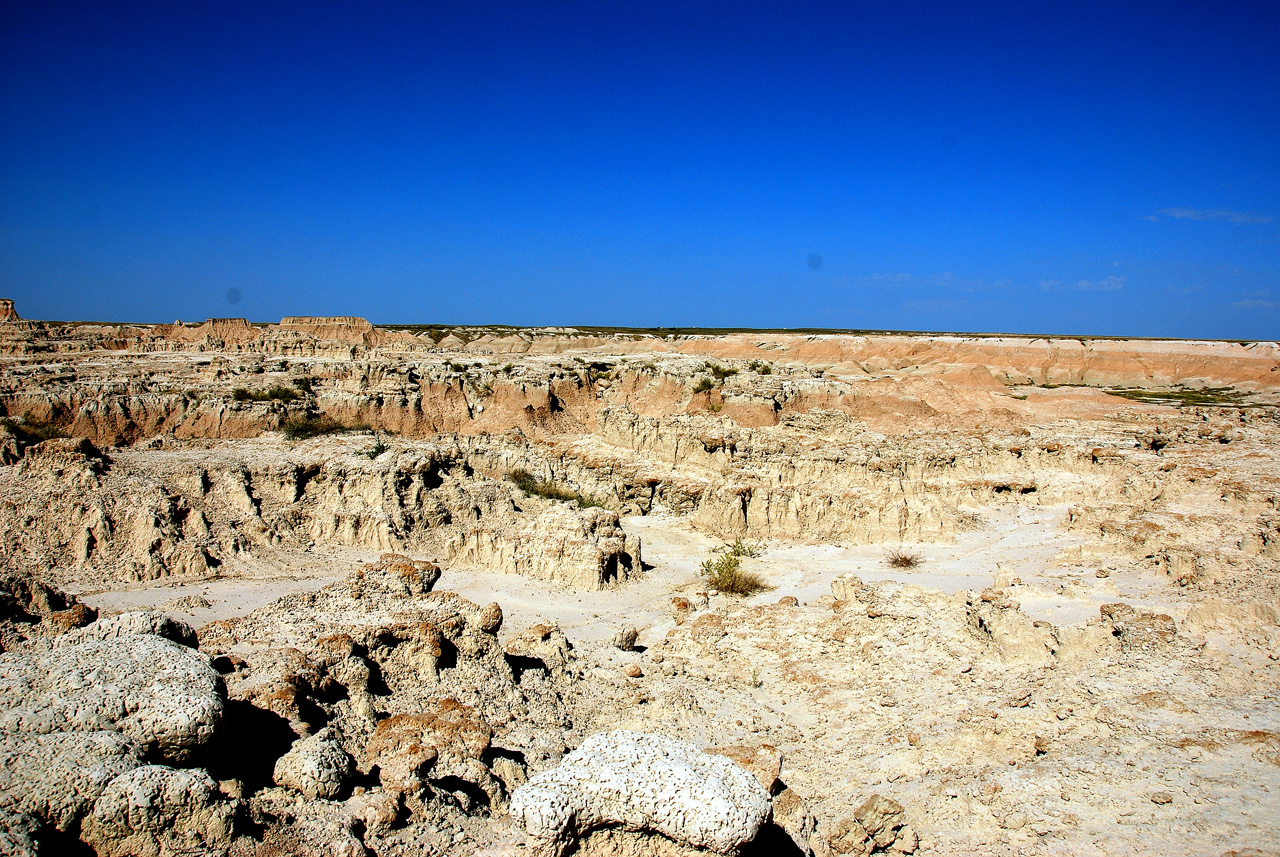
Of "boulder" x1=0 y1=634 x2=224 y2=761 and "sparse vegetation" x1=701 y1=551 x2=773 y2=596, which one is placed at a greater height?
"boulder" x1=0 y1=634 x2=224 y2=761

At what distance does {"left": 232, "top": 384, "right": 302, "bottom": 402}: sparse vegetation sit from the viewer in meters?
23.5

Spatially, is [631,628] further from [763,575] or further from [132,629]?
[132,629]

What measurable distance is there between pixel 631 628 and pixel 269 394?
790 inches

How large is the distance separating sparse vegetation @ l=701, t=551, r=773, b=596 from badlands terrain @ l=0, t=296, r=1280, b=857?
0.84ft

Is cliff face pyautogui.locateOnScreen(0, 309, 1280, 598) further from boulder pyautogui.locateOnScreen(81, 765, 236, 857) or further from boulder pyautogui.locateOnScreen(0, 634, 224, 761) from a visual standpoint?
boulder pyautogui.locateOnScreen(81, 765, 236, 857)

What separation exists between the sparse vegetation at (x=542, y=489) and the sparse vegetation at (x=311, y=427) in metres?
6.45

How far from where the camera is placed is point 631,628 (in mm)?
11531

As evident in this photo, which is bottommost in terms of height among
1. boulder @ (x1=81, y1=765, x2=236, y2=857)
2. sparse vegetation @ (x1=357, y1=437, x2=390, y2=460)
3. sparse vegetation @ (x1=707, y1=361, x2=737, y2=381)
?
boulder @ (x1=81, y1=765, x2=236, y2=857)

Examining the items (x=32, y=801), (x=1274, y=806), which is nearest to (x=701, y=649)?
(x=1274, y=806)

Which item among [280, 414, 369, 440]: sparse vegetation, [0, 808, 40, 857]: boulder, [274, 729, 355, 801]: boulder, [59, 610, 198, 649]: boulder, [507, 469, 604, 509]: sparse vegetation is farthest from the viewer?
[280, 414, 369, 440]: sparse vegetation

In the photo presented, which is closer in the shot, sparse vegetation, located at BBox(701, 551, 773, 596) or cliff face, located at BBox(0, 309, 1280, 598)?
Result: sparse vegetation, located at BBox(701, 551, 773, 596)

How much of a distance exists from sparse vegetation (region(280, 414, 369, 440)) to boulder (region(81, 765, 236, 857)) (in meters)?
17.1

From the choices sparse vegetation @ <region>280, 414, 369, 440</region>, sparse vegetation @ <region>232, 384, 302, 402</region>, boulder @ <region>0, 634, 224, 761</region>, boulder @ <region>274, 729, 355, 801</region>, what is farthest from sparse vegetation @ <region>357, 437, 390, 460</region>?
boulder @ <region>274, 729, 355, 801</region>

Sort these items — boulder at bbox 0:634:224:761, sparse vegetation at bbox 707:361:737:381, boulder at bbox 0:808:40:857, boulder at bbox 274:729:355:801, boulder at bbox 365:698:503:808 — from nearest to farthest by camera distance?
boulder at bbox 0:808:40:857, boulder at bbox 0:634:224:761, boulder at bbox 274:729:355:801, boulder at bbox 365:698:503:808, sparse vegetation at bbox 707:361:737:381
